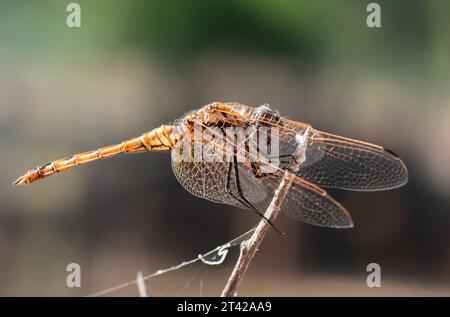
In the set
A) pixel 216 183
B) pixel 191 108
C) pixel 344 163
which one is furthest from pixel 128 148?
pixel 191 108

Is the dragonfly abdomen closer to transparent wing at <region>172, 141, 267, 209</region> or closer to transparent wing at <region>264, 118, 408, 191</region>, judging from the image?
transparent wing at <region>172, 141, 267, 209</region>

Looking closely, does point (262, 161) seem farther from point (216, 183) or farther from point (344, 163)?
point (344, 163)

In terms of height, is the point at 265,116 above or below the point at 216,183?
above

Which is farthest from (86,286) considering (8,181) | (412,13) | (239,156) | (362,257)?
(412,13)

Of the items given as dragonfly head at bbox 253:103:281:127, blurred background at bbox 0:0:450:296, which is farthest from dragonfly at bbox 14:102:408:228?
blurred background at bbox 0:0:450:296

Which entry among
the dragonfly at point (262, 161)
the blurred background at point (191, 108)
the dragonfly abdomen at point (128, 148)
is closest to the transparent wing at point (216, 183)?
the dragonfly at point (262, 161)

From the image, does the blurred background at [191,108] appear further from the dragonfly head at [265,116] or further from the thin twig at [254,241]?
the thin twig at [254,241]
